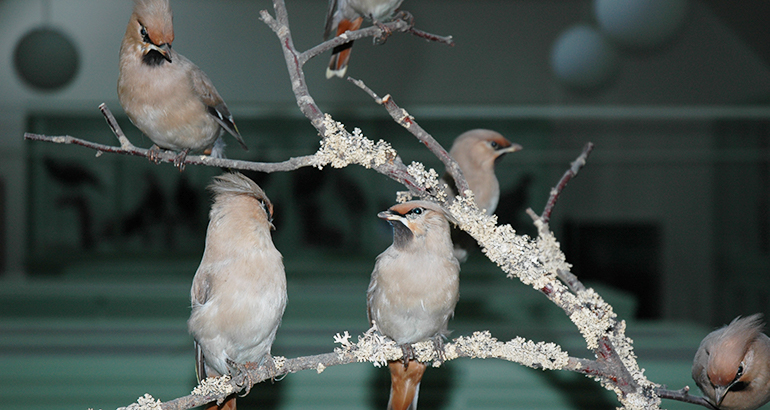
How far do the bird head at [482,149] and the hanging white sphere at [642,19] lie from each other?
A: 1850 mm

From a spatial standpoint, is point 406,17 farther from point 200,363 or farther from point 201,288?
point 200,363

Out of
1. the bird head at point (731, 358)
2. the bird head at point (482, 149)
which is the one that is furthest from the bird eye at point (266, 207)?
the bird head at point (731, 358)

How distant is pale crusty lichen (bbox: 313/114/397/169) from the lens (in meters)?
1.27

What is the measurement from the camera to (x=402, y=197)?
4.59 feet

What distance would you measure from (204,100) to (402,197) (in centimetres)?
49

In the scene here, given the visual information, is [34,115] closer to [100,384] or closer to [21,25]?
[21,25]

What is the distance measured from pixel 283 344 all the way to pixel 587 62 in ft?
7.82

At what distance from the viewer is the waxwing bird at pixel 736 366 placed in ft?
4.67

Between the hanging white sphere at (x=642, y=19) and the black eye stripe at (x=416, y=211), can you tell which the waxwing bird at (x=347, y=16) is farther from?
the hanging white sphere at (x=642, y=19)

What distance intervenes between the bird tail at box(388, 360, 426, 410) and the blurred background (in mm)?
1879

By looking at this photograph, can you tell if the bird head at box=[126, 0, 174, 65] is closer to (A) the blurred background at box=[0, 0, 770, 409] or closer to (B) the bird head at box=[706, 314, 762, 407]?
(B) the bird head at box=[706, 314, 762, 407]

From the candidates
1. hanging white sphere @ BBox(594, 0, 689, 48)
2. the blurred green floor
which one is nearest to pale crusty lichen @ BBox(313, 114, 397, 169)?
the blurred green floor

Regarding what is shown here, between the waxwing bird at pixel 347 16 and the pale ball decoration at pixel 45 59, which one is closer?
the waxwing bird at pixel 347 16

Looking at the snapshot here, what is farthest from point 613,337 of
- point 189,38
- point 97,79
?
point 97,79
